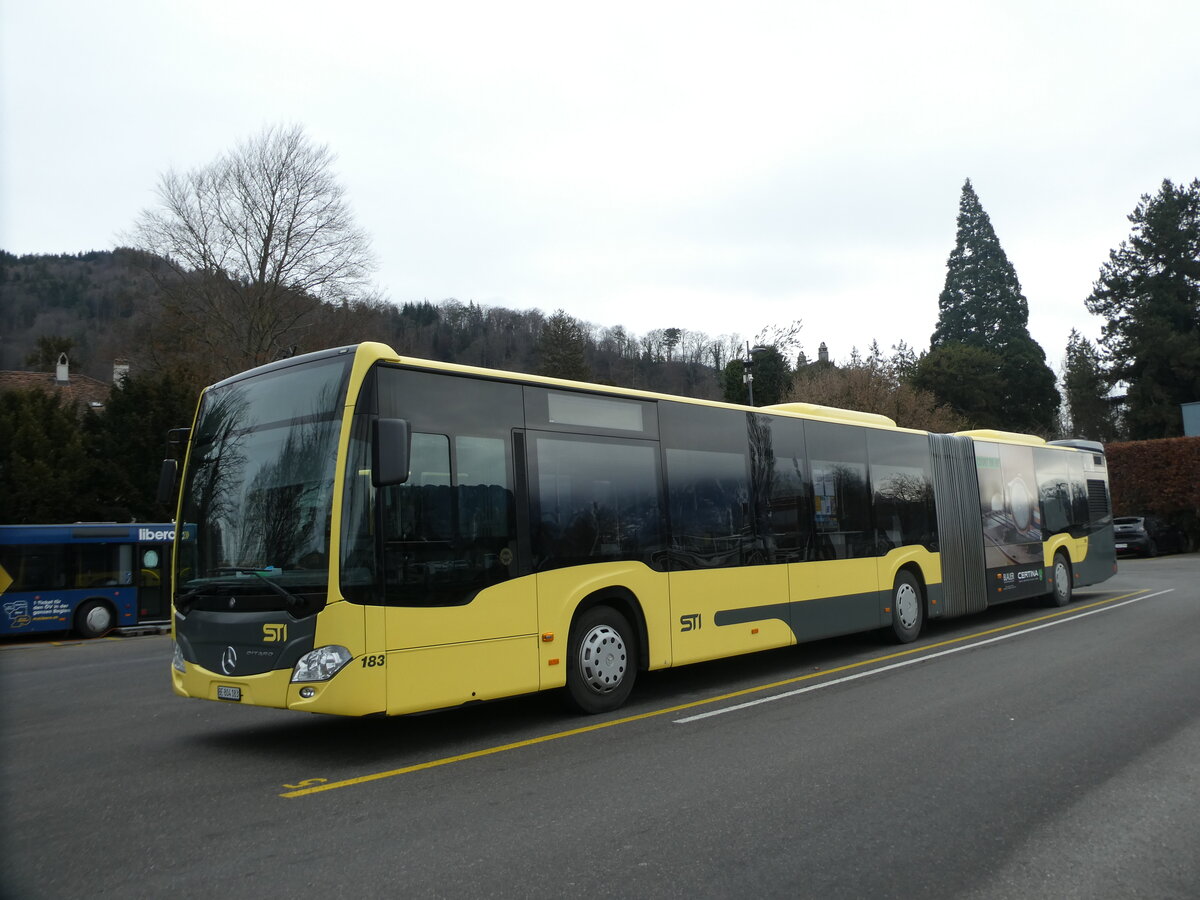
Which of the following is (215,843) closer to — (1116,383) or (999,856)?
(999,856)

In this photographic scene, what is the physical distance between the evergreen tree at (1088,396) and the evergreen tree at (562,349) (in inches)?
1303

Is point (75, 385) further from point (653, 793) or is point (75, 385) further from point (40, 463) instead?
point (653, 793)

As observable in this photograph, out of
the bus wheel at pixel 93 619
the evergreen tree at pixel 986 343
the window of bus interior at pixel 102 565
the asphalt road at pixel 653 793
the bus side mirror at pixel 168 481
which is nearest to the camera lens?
the asphalt road at pixel 653 793

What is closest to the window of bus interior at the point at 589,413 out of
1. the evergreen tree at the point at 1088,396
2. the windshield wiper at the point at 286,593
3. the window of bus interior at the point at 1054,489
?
the windshield wiper at the point at 286,593

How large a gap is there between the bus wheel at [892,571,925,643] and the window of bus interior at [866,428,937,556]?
539 millimetres

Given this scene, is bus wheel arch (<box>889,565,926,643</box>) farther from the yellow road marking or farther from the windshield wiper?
the windshield wiper

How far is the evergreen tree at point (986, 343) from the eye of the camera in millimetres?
61281

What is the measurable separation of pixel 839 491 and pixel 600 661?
4942 mm

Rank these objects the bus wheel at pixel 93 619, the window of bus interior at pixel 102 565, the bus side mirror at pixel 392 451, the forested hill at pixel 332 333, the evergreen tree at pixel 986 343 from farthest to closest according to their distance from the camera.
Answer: the evergreen tree at pixel 986 343, the forested hill at pixel 332 333, the window of bus interior at pixel 102 565, the bus wheel at pixel 93 619, the bus side mirror at pixel 392 451

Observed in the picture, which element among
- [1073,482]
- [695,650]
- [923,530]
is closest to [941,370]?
[1073,482]

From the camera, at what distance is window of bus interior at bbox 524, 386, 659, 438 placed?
27.1 feet

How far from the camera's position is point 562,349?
194ft

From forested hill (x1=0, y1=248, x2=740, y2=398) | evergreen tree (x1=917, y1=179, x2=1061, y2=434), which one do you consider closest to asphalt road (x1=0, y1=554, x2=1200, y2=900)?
forested hill (x1=0, y1=248, x2=740, y2=398)

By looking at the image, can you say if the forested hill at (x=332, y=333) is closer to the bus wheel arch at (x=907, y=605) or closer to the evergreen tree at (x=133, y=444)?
the evergreen tree at (x=133, y=444)
